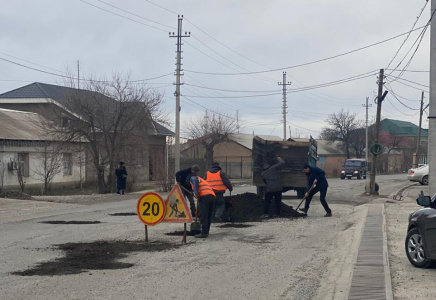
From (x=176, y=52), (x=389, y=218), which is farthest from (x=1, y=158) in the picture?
(x=389, y=218)

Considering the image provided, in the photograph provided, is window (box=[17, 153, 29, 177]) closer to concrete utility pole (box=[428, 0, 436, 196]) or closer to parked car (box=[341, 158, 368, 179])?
concrete utility pole (box=[428, 0, 436, 196])

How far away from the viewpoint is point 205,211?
13.9 meters

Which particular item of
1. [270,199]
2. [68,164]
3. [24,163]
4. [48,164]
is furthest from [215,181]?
[68,164]

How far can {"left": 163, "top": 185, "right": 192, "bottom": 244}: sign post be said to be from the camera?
13.2m

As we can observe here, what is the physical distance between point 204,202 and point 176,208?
35.0 inches

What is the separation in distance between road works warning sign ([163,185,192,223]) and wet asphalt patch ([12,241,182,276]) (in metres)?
0.58

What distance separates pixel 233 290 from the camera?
8.32 metres

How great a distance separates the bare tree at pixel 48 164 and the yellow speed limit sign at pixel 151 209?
23506 millimetres

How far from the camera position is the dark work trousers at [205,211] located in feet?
45.6

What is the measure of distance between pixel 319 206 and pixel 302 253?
11.9m

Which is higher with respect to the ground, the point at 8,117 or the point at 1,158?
the point at 8,117

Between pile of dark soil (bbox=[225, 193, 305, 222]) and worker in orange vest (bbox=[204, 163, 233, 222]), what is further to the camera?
pile of dark soil (bbox=[225, 193, 305, 222])

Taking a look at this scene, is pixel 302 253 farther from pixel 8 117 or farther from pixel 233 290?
pixel 8 117

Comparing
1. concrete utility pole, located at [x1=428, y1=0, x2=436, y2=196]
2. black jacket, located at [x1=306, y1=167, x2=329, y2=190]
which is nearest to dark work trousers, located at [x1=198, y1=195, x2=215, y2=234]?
black jacket, located at [x1=306, y1=167, x2=329, y2=190]
